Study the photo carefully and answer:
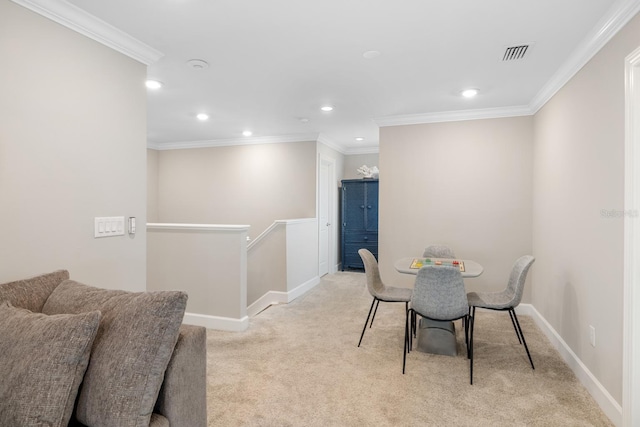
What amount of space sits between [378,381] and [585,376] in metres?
1.42

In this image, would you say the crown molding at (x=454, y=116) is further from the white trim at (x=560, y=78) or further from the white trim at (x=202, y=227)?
the white trim at (x=202, y=227)

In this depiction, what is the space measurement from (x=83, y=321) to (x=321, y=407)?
5.12 feet

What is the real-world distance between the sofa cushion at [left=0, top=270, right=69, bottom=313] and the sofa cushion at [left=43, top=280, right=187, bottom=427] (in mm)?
520

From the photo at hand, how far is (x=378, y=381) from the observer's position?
256 cm

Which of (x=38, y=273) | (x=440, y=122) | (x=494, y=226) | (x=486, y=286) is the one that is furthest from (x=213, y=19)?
(x=486, y=286)

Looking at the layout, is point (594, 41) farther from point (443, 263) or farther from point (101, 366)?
point (101, 366)

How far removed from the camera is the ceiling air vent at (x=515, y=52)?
253cm

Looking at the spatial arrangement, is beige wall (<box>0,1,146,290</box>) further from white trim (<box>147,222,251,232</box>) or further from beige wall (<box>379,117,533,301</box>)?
beige wall (<box>379,117,533,301</box>)

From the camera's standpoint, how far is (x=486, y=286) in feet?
13.9

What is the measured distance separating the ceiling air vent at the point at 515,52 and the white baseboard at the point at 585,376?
2291 mm

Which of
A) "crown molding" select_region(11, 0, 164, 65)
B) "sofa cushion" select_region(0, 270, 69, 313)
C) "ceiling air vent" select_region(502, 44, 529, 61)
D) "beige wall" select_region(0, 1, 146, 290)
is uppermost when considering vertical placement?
"ceiling air vent" select_region(502, 44, 529, 61)

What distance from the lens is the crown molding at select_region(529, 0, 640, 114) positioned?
6.44 feet

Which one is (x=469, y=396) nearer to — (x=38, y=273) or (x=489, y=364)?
(x=489, y=364)

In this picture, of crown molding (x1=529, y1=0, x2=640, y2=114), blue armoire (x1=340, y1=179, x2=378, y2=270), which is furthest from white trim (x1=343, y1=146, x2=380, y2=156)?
crown molding (x1=529, y1=0, x2=640, y2=114)
